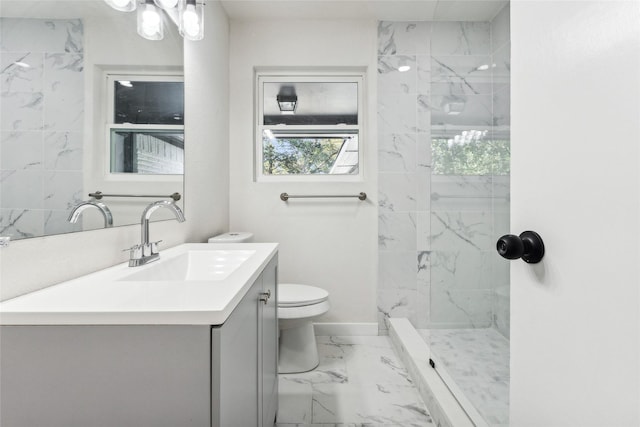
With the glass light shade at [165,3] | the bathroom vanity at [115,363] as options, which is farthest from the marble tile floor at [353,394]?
the glass light shade at [165,3]

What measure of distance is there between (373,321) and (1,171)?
7.17 feet

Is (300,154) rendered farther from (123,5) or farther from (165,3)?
(123,5)

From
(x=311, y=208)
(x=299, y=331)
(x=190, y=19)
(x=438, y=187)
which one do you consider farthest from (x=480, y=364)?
(x=190, y=19)

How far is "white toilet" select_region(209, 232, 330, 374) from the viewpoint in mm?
1784

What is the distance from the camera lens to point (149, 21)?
50.3 inches

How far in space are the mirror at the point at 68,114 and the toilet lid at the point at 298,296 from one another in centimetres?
91

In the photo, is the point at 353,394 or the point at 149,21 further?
the point at 353,394

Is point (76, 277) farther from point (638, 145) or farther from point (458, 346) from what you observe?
point (458, 346)

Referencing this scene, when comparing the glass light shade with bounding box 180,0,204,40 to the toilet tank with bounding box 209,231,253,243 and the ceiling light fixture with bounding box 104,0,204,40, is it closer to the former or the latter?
the ceiling light fixture with bounding box 104,0,204,40

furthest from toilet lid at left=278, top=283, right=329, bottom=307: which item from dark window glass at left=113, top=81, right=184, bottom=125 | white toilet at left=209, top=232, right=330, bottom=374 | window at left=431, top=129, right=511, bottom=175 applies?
dark window glass at left=113, top=81, right=184, bottom=125

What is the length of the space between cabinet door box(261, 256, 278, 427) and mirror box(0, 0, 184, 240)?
1.82 ft

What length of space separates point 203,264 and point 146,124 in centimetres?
62

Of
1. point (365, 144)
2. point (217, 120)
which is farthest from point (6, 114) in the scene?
point (365, 144)

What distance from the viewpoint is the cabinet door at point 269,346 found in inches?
41.3
